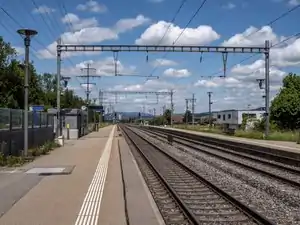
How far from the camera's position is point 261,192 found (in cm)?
1366

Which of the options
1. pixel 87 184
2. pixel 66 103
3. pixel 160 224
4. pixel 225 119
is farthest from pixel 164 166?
pixel 225 119

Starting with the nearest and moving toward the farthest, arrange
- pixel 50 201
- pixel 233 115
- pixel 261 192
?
1. pixel 50 201
2. pixel 261 192
3. pixel 233 115

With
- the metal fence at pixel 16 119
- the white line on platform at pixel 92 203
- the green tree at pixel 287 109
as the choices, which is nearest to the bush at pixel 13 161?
the metal fence at pixel 16 119

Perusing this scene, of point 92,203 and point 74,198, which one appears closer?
point 92,203

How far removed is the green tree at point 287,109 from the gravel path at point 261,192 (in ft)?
162

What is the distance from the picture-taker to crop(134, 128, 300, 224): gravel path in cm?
1044

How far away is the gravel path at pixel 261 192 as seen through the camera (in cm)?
1044

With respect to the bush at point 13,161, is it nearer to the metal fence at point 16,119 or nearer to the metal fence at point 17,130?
the metal fence at point 17,130

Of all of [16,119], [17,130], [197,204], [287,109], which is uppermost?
[287,109]

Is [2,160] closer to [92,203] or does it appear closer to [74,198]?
[74,198]

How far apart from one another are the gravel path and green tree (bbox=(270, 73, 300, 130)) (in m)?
49.2

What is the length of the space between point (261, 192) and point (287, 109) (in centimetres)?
5688

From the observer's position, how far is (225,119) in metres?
158

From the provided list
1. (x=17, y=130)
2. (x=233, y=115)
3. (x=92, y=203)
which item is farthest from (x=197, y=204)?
(x=233, y=115)
